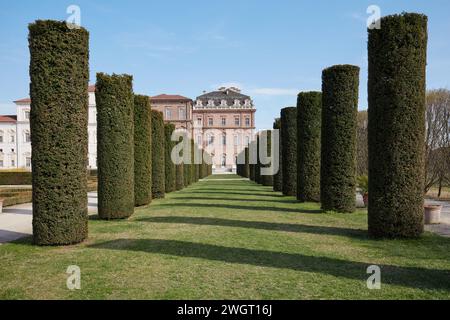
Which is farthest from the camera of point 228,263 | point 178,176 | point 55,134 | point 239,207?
point 178,176

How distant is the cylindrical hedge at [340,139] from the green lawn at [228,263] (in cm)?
218

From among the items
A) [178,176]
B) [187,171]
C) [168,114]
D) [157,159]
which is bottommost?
[178,176]

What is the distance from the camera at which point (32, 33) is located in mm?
7621

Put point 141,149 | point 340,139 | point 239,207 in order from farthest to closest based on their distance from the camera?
point 141,149
point 239,207
point 340,139

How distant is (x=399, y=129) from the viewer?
26.9 feet

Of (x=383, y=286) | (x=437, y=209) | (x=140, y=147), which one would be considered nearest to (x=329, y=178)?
(x=437, y=209)

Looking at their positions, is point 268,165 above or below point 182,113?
below

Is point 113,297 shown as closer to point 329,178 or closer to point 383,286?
point 383,286

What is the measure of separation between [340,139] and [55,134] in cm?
803

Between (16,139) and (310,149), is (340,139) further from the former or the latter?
(16,139)

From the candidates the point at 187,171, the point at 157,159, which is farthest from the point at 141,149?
the point at 187,171

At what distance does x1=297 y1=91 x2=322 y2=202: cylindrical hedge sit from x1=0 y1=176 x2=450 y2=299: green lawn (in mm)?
5243

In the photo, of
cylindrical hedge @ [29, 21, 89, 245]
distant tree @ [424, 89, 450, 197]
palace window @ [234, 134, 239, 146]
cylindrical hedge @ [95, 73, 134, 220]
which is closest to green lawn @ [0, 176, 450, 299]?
cylindrical hedge @ [29, 21, 89, 245]

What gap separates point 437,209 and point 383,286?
21.9 ft
